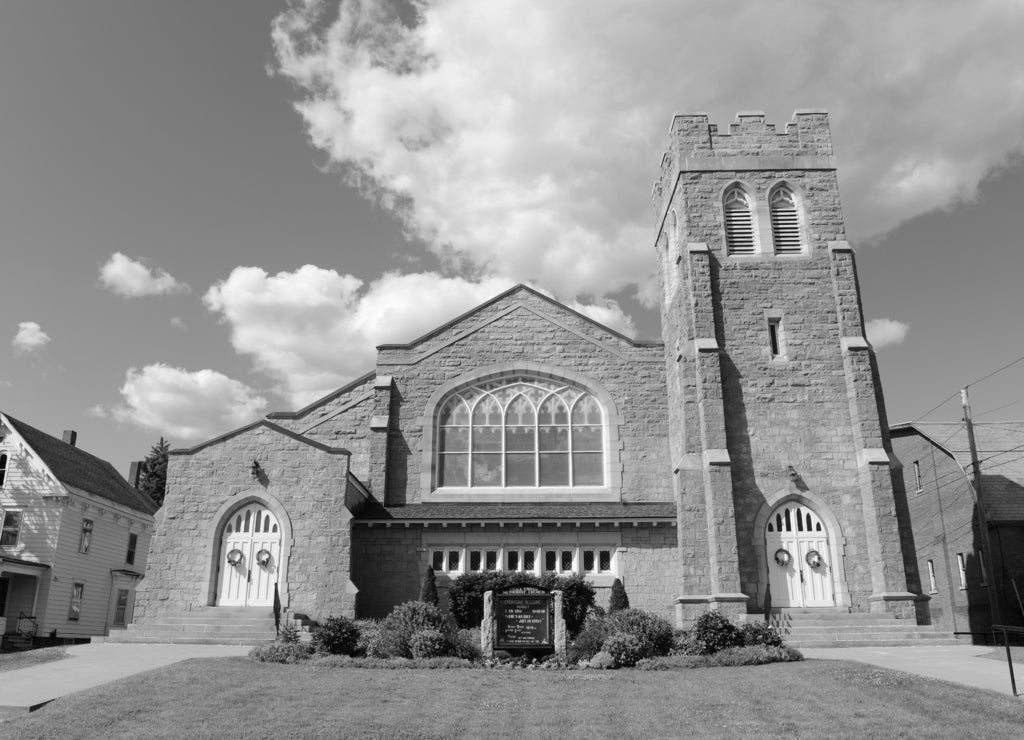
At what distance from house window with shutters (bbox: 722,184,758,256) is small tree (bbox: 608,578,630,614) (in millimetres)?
10588

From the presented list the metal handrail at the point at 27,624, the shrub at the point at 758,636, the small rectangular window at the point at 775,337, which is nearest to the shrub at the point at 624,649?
the shrub at the point at 758,636

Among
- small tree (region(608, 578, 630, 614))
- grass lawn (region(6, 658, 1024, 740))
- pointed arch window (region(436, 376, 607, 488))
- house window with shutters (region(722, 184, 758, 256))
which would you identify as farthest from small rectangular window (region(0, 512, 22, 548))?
house window with shutters (region(722, 184, 758, 256))

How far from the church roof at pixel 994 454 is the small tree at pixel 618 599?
52.4 ft

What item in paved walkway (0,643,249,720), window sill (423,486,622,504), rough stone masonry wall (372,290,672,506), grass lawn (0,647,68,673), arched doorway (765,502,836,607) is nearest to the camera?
paved walkway (0,643,249,720)

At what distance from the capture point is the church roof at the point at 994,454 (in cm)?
2983

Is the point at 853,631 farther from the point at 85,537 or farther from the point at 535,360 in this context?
the point at 85,537

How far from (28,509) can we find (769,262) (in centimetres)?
2724

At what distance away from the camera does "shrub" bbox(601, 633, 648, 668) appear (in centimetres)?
1609

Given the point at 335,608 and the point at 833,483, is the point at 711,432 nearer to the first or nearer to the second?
the point at 833,483

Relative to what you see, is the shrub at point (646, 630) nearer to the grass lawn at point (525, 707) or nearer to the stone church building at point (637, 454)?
the grass lawn at point (525, 707)

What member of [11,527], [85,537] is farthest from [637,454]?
[11,527]

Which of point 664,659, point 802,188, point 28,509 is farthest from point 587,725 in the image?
point 28,509

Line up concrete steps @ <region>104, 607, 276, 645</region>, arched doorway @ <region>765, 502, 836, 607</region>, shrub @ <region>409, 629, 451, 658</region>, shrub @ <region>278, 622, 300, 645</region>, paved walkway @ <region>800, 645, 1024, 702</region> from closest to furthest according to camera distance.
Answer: paved walkway @ <region>800, 645, 1024, 702</region>, shrub @ <region>409, 629, 451, 658</region>, shrub @ <region>278, 622, 300, 645</region>, concrete steps @ <region>104, 607, 276, 645</region>, arched doorway @ <region>765, 502, 836, 607</region>

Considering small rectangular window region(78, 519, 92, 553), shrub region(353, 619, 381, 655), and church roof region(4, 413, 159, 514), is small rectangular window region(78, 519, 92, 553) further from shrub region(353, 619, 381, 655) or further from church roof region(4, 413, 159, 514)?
shrub region(353, 619, 381, 655)
